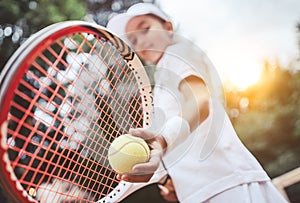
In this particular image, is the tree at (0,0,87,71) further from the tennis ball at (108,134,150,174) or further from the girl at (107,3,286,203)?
the tennis ball at (108,134,150,174)

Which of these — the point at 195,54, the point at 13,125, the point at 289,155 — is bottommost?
the point at 289,155

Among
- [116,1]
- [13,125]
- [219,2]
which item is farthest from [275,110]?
[13,125]

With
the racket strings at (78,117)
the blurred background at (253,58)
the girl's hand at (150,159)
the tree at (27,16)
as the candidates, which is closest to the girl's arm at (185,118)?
the girl's hand at (150,159)

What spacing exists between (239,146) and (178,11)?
2.07m

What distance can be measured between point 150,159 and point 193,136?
158mm

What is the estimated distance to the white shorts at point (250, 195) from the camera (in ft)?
3.50

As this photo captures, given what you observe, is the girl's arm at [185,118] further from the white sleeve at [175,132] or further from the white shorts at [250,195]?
the white shorts at [250,195]

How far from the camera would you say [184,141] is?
1046mm

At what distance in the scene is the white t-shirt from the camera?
108 centimetres

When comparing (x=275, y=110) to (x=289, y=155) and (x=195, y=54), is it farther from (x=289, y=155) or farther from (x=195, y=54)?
(x=195, y=54)

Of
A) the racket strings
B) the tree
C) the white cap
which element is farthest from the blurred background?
the white cap

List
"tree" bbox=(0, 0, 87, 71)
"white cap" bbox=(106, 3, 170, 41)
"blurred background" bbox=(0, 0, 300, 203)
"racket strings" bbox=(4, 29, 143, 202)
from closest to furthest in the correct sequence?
1. "racket strings" bbox=(4, 29, 143, 202)
2. "white cap" bbox=(106, 3, 170, 41)
3. "tree" bbox=(0, 0, 87, 71)
4. "blurred background" bbox=(0, 0, 300, 203)

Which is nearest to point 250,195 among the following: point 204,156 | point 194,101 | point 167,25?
point 204,156

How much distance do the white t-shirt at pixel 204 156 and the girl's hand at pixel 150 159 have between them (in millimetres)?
60
